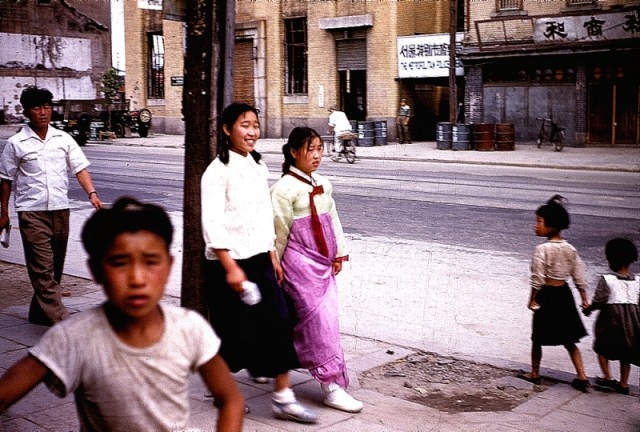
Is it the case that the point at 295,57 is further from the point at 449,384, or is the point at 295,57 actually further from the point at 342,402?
the point at 342,402

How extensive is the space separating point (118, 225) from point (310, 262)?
277cm

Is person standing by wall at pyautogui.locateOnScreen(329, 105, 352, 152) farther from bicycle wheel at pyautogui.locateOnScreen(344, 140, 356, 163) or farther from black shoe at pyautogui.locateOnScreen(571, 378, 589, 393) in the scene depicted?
black shoe at pyautogui.locateOnScreen(571, 378, 589, 393)

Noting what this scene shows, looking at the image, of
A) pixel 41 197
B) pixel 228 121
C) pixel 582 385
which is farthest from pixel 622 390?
pixel 41 197

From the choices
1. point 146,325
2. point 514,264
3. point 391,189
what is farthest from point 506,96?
point 146,325

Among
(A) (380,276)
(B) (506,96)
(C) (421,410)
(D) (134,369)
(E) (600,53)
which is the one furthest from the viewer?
(B) (506,96)

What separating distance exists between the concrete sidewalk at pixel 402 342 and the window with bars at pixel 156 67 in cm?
3277

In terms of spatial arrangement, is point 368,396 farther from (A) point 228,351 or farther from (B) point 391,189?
(B) point 391,189

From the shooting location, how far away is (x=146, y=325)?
2213mm

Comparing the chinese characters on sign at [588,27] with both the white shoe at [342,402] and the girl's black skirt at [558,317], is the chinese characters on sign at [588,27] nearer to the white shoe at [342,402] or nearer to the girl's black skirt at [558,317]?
the girl's black skirt at [558,317]

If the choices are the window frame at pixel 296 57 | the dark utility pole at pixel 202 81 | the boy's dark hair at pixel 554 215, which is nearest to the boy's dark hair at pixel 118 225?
the dark utility pole at pixel 202 81

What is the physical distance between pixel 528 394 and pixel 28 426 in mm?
3050

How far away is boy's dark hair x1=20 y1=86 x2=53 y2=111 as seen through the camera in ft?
20.4

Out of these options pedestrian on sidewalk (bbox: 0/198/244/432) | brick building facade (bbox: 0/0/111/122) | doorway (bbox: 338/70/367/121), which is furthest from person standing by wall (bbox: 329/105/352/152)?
brick building facade (bbox: 0/0/111/122)

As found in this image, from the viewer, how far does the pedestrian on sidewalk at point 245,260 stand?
173 inches
